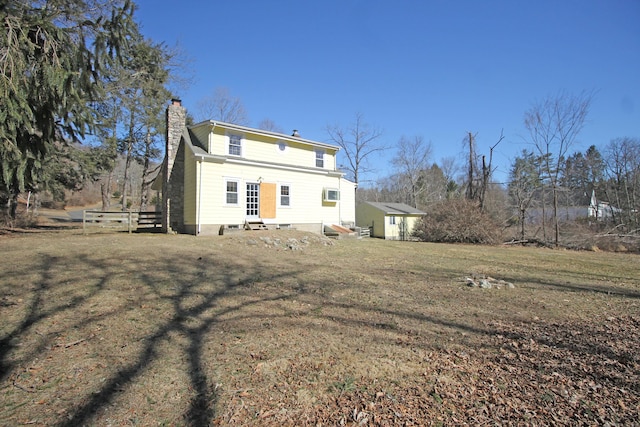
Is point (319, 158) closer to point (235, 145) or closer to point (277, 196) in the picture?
point (277, 196)

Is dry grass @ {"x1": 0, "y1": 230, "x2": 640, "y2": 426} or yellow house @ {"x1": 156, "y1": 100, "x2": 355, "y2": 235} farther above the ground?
yellow house @ {"x1": 156, "y1": 100, "x2": 355, "y2": 235}

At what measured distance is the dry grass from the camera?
2676mm

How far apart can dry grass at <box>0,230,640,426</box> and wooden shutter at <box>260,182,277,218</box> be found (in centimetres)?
966

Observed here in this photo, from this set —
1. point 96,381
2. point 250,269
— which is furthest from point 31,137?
point 96,381

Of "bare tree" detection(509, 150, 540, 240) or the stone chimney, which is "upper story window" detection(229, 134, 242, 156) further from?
"bare tree" detection(509, 150, 540, 240)

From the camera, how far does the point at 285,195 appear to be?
17.8 metres

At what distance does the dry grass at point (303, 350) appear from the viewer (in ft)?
8.78

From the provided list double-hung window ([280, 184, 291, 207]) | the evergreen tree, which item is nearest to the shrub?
double-hung window ([280, 184, 291, 207])

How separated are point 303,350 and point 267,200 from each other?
1372 centimetres

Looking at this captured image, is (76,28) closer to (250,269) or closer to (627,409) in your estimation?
(250,269)

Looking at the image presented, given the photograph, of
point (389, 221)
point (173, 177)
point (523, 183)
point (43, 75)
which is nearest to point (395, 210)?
point (389, 221)

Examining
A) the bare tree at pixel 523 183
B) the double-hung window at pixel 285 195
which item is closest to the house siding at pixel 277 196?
the double-hung window at pixel 285 195

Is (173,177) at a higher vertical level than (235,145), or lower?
lower

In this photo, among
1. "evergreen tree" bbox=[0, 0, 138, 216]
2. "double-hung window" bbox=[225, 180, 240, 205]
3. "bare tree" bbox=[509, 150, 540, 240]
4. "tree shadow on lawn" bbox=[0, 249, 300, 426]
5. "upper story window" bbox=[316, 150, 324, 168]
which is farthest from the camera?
"bare tree" bbox=[509, 150, 540, 240]
